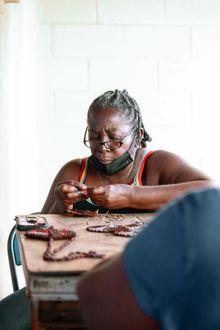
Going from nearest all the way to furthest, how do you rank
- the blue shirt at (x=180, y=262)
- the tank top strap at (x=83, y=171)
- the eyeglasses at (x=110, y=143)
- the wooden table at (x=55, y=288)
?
1. the blue shirt at (x=180, y=262)
2. the wooden table at (x=55, y=288)
3. the eyeglasses at (x=110, y=143)
4. the tank top strap at (x=83, y=171)

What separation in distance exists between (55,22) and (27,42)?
0.73ft

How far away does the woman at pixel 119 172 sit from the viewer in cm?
239

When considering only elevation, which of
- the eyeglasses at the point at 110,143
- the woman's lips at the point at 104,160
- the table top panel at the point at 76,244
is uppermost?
the eyeglasses at the point at 110,143

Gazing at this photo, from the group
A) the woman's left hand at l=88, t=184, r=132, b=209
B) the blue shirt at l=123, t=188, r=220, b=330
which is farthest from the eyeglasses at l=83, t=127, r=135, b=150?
the blue shirt at l=123, t=188, r=220, b=330

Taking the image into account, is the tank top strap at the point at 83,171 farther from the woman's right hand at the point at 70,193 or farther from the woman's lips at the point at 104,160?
the woman's right hand at the point at 70,193

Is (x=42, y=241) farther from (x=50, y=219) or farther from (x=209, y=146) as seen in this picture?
(x=209, y=146)

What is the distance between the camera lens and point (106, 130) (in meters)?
2.62

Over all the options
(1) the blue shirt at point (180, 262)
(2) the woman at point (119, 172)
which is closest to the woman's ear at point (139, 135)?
(2) the woman at point (119, 172)

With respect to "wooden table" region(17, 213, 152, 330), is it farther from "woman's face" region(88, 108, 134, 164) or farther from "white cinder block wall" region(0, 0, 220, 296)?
"white cinder block wall" region(0, 0, 220, 296)

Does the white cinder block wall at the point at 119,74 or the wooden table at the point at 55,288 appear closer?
the wooden table at the point at 55,288

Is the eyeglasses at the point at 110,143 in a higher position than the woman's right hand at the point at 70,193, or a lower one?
higher

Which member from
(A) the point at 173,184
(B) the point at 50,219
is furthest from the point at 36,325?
(A) the point at 173,184

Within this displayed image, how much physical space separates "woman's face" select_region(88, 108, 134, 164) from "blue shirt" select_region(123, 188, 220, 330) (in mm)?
1611

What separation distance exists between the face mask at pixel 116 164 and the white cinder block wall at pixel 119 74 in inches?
37.1
